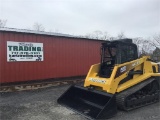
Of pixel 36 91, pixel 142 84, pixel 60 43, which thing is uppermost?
pixel 60 43

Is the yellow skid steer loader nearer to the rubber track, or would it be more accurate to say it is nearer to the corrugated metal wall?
the rubber track

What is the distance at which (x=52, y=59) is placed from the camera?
11148 mm

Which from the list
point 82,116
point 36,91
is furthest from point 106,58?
point 36,91

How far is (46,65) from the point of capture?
35.7 feet

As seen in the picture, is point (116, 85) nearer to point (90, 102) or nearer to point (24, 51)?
point (90, 102)

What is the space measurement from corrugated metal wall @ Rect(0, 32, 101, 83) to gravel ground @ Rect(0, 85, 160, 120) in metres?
1.74

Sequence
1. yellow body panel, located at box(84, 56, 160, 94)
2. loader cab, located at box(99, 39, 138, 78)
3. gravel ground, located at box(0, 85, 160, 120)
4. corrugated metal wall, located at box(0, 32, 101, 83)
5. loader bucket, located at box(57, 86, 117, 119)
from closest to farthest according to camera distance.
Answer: loader bucket, located at box(57, 86, 117, 119)
gravel ground, located at box(0, 85, 160, 120)
yellow body panel, located at box(84, 56, 160, 94)
loader cab, located at box(99, 39, 138, 78)
corrugated metal wall, located at box(0, 32, 101, 83)

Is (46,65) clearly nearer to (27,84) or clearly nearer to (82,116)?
(27,84)

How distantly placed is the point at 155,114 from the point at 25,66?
6.49 metres

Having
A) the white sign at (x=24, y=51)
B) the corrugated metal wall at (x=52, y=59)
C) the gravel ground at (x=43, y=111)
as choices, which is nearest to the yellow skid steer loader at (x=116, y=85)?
the gravel ground at (x=43, y=111)

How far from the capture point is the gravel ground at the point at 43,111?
599 cm

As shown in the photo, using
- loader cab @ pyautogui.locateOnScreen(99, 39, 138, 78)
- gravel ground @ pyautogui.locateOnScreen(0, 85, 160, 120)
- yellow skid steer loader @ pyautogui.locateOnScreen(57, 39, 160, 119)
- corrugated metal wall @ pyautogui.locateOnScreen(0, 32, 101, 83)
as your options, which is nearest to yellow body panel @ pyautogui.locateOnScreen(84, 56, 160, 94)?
yellow skid steer loader @ pyautogui.locateOnScreen(57, 39, 160, 119)

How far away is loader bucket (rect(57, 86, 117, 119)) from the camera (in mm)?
5809

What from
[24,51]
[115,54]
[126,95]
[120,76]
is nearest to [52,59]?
[24,51]
